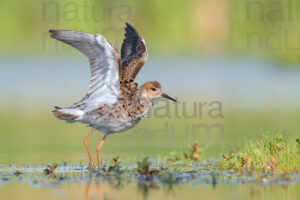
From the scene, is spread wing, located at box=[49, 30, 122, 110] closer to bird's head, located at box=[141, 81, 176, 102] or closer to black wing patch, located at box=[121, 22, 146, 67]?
bird's head, located at box=[141, 81, 176, 102]

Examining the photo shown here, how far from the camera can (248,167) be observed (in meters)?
9.73

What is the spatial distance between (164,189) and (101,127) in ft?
9.61

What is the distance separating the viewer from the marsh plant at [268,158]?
31.1 feet

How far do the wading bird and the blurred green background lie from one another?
1454 mm

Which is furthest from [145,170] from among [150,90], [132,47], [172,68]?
[172,68]

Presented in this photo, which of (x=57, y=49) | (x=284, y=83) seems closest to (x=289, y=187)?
(x=284, y=83)

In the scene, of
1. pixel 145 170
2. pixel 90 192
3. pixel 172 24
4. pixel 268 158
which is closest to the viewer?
pixel 90 192

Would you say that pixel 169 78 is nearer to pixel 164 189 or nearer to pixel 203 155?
pixel 203 155

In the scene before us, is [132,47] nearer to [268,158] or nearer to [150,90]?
[150,90]

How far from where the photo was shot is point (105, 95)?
36.1 ft

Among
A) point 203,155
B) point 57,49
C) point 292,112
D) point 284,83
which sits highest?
point 57,49

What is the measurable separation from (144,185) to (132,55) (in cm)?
418

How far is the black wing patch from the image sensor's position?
12344 millimetres

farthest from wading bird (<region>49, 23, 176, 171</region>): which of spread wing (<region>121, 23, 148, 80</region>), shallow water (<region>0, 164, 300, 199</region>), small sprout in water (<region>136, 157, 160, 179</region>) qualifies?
small sprout in water (<region>136, 157, 160, 179</region>)
